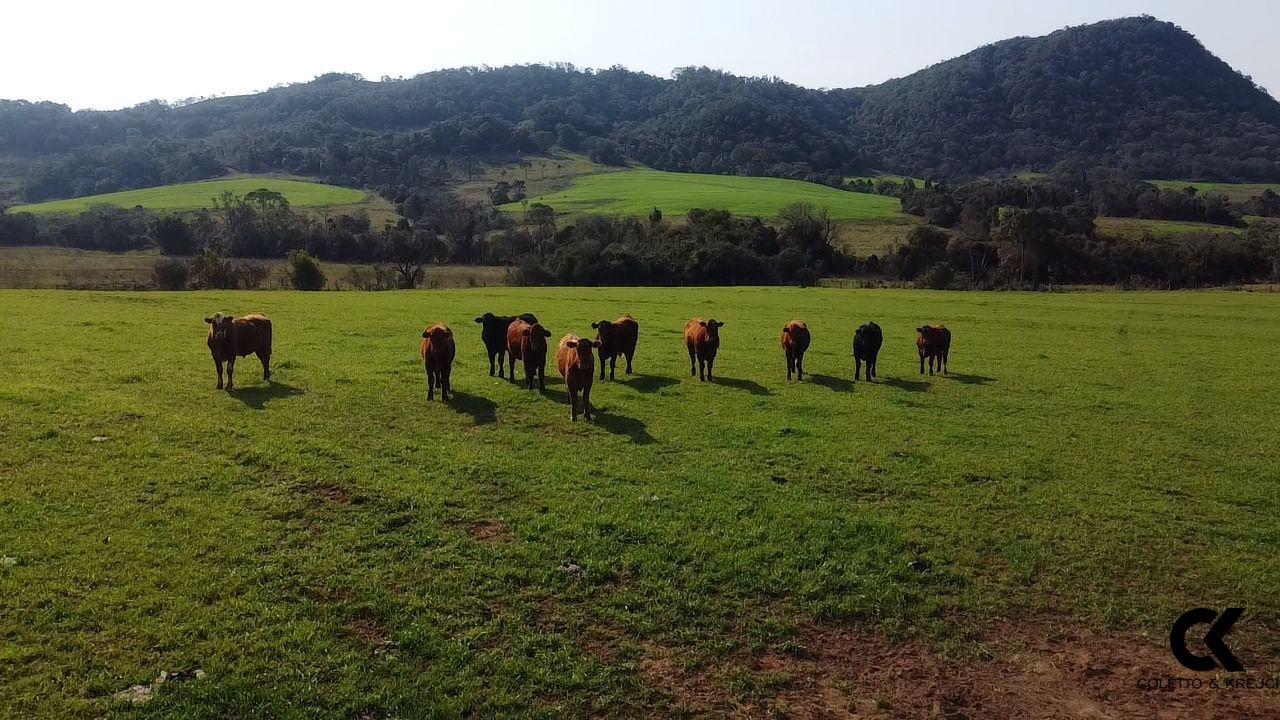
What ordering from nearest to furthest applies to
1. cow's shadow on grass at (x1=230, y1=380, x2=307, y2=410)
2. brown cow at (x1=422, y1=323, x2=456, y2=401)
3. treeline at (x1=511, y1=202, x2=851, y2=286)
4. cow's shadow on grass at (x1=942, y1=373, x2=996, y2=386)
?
1. cow's shadow on grass at (x1=230, y1=380, x2=307, y2=410)
2. brown cow at (x1=422, y1=323, x2=456, y2=401)
3. cow's shadow on grass at (x1=942, y1=373, x2=996, y2=386)
4. treeline at (x1=511, y1=202, x2=851, y2=286)

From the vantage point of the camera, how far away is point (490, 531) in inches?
336

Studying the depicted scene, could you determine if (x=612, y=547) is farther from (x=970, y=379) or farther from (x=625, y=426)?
(x=970, y=379)

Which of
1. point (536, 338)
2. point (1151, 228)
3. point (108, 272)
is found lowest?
point (536, 338)

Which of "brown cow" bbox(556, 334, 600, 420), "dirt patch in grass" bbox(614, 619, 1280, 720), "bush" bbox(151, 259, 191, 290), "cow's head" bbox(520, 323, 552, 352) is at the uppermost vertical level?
"bush" bbox(151, 259, 191, 290)

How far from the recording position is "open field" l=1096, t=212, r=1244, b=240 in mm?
83562

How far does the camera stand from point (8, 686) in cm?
545

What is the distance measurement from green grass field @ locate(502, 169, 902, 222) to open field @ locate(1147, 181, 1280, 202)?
196 ft

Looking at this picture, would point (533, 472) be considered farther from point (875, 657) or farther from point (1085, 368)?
point (1085, 368)

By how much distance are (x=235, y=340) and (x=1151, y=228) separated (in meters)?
105

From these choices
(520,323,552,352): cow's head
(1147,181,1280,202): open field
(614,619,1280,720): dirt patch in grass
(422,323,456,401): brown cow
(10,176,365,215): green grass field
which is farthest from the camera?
(1147,181,1280,202): open field

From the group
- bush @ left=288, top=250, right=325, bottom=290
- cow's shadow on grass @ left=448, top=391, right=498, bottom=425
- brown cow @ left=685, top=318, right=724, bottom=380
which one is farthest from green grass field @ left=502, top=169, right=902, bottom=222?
cow's shadow on grass @ left=448, top=391, right=498, bottom=425

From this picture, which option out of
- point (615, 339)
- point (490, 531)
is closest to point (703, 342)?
point (615, 339)

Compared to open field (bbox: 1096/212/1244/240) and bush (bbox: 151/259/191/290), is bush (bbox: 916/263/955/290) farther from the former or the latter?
bush (bbox: 151/259/191/290)

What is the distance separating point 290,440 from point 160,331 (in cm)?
1488
